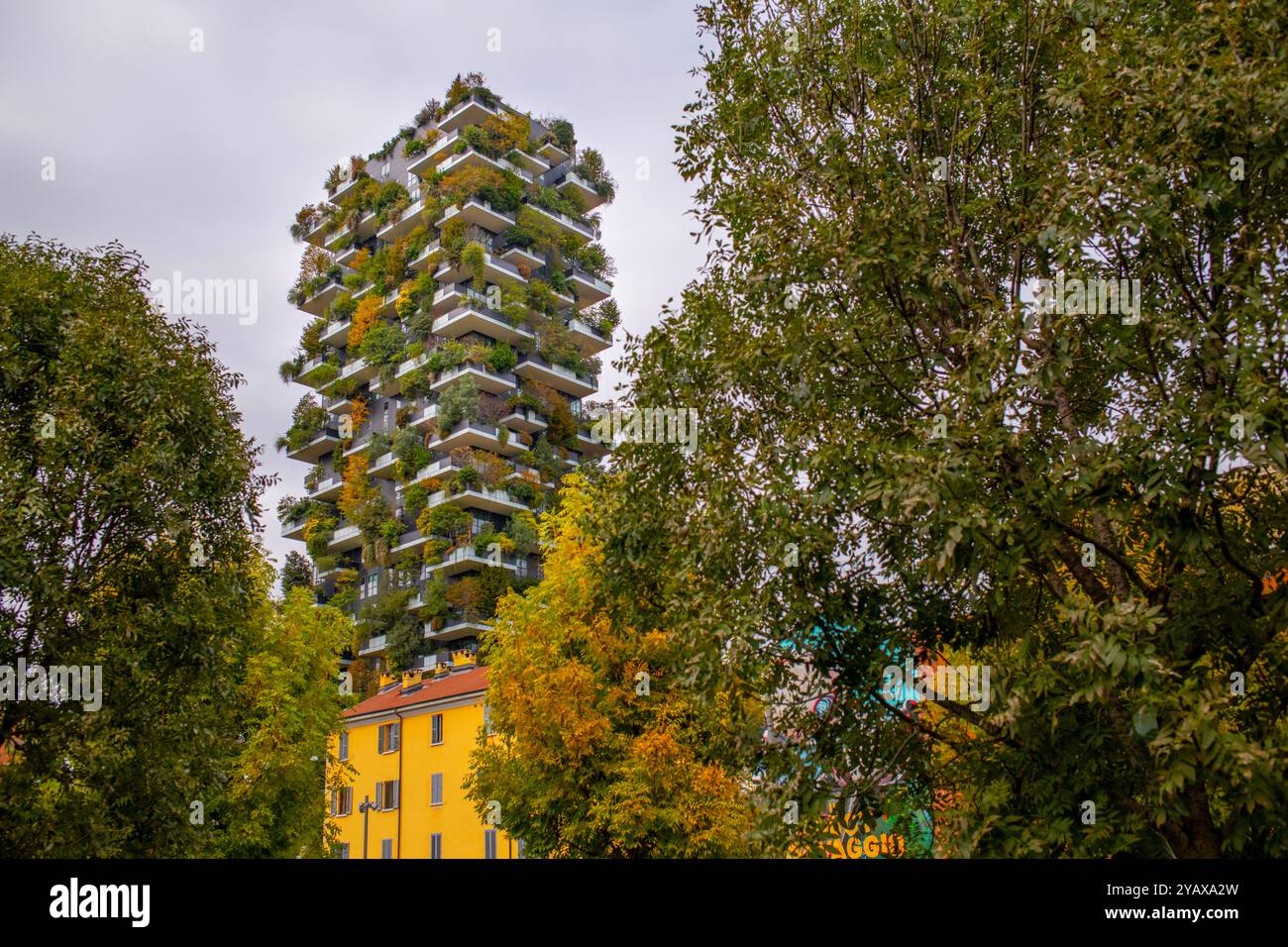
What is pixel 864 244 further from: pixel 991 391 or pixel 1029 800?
pixel 1029 800

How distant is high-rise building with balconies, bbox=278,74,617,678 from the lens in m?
76.5

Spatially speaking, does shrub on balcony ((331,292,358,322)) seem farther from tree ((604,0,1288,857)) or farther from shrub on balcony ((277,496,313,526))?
tree ((604,0,1288,857))

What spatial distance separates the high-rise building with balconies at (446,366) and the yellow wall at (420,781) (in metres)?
17.3

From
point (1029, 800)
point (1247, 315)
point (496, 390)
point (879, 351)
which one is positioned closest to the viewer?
point (1247, 315)

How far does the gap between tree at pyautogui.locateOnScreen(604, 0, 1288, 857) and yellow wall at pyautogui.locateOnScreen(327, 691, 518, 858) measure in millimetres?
37870

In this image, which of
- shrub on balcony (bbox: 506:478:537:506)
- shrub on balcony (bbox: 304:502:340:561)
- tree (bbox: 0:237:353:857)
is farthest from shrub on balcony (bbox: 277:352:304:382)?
tree (bbox: 0:237:353:857)

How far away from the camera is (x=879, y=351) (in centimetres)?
1291

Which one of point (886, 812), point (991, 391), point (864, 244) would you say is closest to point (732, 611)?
point (886, 812)

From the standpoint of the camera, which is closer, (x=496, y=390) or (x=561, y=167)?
(x=496, y=390)

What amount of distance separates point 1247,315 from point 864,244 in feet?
12.8

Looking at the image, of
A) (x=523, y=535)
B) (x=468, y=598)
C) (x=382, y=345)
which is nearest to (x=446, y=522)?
(x=523, y=535)

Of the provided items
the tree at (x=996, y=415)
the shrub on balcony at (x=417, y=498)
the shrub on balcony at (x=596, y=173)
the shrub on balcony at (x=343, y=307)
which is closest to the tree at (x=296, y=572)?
the shrub on balcony at (x=417, y=498)

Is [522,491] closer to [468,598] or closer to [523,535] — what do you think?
[523,535]

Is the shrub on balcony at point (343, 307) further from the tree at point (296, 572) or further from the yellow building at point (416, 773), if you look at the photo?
the yellow building at point (416, 773)
